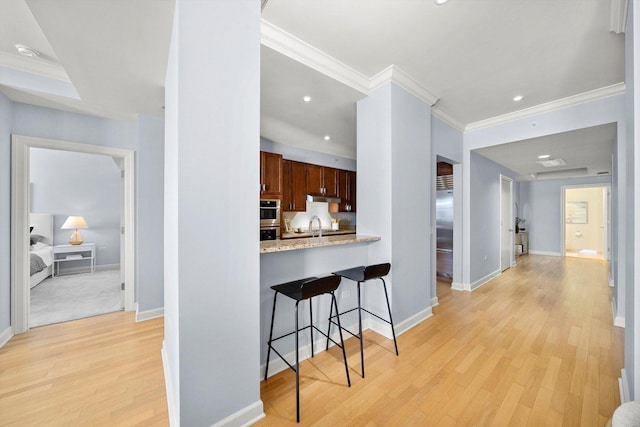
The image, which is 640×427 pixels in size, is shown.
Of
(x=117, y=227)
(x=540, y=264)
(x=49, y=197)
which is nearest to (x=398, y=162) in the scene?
(x=540, y=264)

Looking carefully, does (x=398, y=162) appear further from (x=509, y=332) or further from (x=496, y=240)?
(x=496, y=240)

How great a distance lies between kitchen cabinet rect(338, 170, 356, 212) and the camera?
548cm

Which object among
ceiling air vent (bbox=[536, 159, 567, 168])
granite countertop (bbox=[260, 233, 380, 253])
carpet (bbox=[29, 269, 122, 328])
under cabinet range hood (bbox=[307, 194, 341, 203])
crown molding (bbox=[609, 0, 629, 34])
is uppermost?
crown molding (bbox=[609, 0, 629, 34])

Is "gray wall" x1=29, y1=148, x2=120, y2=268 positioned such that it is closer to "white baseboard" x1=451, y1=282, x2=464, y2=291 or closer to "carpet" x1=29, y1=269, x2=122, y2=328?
"carpet" x1=29, y1=269, x2=122, y2=328

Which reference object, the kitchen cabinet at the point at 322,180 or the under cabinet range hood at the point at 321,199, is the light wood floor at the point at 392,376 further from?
the kitchen cabinet at the point at 322,180

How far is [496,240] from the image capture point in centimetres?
498

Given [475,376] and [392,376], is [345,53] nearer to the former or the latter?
[392,376]

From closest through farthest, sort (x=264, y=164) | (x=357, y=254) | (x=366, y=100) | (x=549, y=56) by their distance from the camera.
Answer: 1. (x=549, y=56)
2. (x=357, y=254)
3. (x=366, y=100)
4. (x=264, y=164)

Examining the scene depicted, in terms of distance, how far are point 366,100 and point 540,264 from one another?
255 inches

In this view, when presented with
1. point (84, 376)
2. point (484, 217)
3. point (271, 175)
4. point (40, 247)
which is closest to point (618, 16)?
point (484, 217)

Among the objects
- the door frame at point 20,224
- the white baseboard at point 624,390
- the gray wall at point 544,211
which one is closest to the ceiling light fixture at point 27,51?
the door frame at point 20,224

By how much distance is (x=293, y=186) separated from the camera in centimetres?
464

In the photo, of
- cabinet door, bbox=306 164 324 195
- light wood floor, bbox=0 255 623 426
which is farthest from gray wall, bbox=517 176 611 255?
cabinet door, bbox=306 164 324 195

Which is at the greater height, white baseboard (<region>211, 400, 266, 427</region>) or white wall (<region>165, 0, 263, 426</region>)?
white wall (<region>165, 0, 263, 426</region>)
